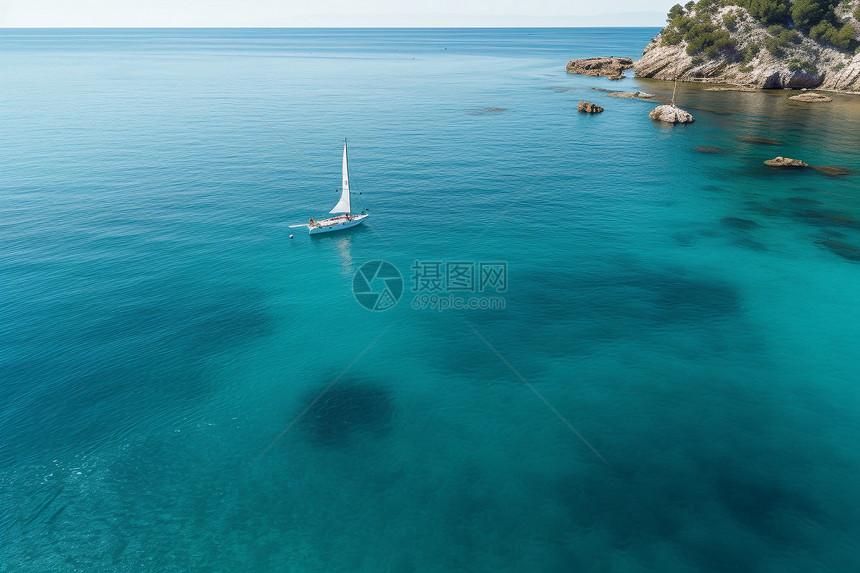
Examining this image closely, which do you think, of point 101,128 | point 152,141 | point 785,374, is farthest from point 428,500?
point 101,128

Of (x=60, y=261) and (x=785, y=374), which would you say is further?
(x=60, y=261)

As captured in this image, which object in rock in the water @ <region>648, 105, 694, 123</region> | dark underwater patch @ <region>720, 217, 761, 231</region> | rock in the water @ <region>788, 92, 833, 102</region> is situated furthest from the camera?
rock in the water @ <region>788, 92, 833, 102</region>

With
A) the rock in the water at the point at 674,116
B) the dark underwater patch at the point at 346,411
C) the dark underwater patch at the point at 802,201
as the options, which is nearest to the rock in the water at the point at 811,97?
the rock in the water at the point at 674,116

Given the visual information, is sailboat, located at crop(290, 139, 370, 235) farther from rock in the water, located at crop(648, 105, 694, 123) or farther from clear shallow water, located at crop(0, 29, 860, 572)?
rock in the water, located at crop(648, 105, 694, 123)

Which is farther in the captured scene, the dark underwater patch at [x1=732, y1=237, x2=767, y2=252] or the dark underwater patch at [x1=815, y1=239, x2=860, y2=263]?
the dark underwater patch at [x1=732, y1=237, x2=767, y2=252]

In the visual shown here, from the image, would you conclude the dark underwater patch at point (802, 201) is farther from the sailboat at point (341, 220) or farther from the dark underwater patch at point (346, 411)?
the dark underwater patch at point (346, 411)

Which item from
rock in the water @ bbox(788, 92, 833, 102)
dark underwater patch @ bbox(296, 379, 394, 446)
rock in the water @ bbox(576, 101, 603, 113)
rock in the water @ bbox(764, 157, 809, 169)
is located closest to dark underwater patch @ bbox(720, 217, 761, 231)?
rock in the water @ bbox(764, 157, 809, 169)

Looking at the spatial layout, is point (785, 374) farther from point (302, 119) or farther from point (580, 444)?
point (302, 119)
